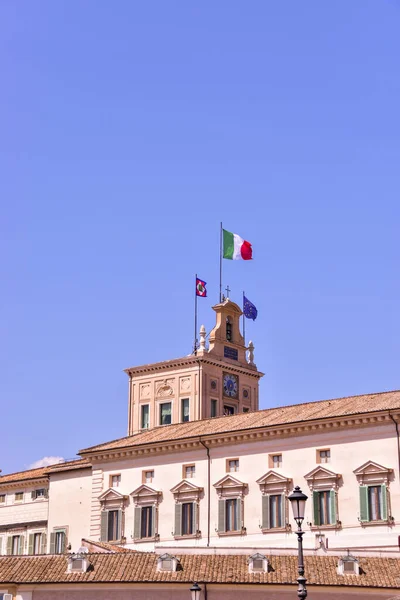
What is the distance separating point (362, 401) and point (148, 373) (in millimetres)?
37352

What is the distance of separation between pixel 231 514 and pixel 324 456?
21.7ft

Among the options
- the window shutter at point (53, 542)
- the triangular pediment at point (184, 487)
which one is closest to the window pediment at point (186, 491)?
the triangular pediment at point (184, 487)

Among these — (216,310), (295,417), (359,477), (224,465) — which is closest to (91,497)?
(224,465)

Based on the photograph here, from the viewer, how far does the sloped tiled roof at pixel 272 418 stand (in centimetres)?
5622

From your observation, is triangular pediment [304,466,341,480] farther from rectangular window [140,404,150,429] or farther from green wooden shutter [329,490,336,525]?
rectangular window [140,404,150,429]

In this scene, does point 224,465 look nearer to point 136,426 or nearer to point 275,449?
point 275,449

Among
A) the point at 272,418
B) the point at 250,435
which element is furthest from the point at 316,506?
the point at 272,418

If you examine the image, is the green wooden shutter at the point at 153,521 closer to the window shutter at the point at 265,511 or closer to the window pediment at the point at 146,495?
the window pediment at the point at 146,495

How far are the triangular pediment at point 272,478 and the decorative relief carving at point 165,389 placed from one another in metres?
33.6

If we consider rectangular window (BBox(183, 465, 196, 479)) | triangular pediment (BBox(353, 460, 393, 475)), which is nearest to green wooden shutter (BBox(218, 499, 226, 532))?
rectangular window (BBox(183, 465, 196, 479))

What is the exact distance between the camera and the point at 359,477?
54.0m

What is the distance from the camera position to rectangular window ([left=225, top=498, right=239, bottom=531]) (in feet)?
192

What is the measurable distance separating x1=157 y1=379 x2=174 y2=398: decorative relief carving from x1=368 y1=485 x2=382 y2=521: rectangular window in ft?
127

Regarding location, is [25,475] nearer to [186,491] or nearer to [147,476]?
[147,476]
